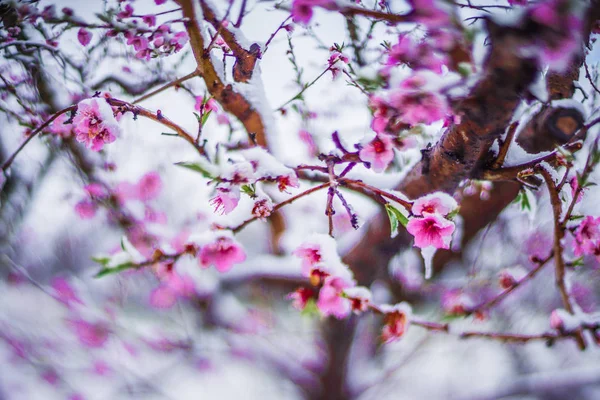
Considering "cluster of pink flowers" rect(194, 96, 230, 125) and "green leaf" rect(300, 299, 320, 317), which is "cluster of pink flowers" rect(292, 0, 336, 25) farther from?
"green leaf" rect(300, 299, 320, 317)

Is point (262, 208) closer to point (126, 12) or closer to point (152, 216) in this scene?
point (126, 12)

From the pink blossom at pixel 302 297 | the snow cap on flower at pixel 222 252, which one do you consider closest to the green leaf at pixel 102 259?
the snow cap on flower at pixel 222 252

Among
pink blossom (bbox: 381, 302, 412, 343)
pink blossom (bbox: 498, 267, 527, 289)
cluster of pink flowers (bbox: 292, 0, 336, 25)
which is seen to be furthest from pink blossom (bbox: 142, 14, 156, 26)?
pink blossom (bbox: 498, 267, 527, 289)

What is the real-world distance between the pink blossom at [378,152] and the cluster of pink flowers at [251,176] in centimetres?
18

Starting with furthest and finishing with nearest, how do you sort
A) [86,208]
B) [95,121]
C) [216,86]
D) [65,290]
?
[65,290]
[86,208]
[216,86]
[95,121]

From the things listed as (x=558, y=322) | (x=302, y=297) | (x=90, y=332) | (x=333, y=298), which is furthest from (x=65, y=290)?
(x=558, y=322)

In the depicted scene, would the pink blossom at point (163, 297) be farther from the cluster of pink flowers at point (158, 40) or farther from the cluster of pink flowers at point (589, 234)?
the cluster of pink flowers at point (589, 234)

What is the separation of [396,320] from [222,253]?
578 mm

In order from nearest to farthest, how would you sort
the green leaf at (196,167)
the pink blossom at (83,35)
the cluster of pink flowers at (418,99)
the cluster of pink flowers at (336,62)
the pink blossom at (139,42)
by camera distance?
the cluster of pink flowers at (418,99) → the green leaf at (196,167) → the cluster of pink flowers at (336,62) → the pink blossom at (139,42) → the pink blossom at (83,35)

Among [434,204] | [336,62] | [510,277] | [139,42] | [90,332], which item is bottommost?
[434,204]

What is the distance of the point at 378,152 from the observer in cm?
78

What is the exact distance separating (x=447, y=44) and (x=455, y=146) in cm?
44

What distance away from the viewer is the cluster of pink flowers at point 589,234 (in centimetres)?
97

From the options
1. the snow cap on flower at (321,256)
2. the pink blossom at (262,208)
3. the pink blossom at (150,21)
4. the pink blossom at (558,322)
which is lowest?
the pink blossom at (558,322)
